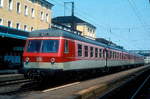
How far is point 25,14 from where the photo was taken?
51125mm

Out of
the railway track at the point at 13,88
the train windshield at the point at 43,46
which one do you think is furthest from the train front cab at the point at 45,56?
the railway track at the point at 13,88

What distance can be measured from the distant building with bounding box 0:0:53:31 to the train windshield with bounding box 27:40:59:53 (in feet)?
96.1

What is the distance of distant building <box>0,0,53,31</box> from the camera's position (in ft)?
150

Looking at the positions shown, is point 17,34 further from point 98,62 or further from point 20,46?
point 98,62

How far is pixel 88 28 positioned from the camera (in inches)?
3465

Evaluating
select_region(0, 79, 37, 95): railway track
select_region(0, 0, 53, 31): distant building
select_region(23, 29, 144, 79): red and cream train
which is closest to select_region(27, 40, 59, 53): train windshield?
select_region(23, 29, 144, 79): red and cream train

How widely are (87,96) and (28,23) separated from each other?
4071cm

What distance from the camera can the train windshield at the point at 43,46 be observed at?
15734mm

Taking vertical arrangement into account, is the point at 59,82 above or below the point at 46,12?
below

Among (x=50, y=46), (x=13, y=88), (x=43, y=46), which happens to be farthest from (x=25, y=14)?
(x=13, y=88)

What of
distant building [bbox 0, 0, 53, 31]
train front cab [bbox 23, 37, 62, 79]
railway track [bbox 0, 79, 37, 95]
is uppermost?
distant building [bbox 0, 0, 53, 31]

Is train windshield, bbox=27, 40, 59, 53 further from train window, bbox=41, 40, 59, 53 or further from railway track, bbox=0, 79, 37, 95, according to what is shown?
railway track, bbox=0, 79, 37, 95

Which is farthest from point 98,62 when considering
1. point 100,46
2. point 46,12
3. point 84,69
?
point 46,12

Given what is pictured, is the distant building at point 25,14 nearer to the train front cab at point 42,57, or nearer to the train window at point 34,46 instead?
the train window at point 34,46
